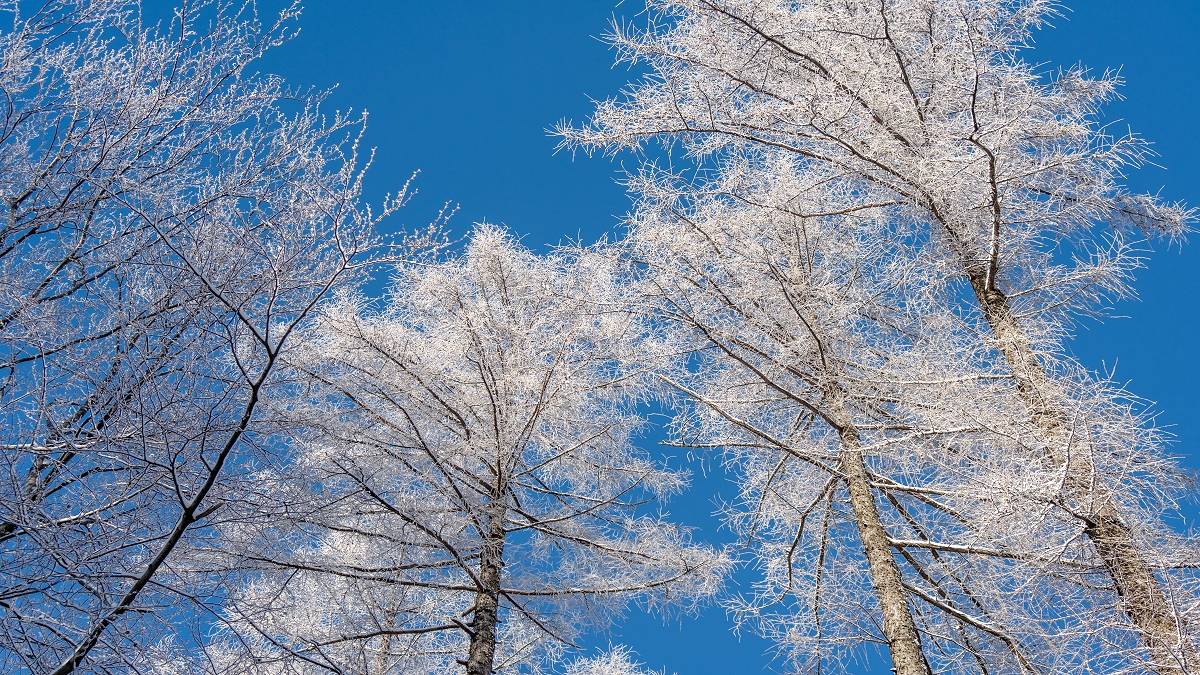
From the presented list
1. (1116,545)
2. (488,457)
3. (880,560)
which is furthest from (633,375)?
(1116,545)

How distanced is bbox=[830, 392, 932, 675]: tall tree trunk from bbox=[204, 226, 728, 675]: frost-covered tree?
5.89 feet

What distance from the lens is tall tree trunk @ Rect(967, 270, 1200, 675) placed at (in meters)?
4.20

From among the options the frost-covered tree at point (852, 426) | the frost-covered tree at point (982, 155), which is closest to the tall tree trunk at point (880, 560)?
the frost-covered tree at point (852, 426)

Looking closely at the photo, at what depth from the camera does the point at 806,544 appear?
6.98 metres

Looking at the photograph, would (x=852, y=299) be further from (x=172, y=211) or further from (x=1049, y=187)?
(x=172, y=211)

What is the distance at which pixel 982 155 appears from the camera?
18.6ft

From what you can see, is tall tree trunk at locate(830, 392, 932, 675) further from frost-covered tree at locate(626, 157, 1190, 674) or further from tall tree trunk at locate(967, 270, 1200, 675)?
tall tree trunk at locate(967, 270, 1200, 675)

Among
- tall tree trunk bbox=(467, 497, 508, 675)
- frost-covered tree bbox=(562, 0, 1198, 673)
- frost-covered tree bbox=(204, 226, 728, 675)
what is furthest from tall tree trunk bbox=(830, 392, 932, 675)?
tall tree trunk bbox=(467, 497, 508, 675)

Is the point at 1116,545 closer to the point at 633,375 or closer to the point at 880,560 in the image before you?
the point at 880,560

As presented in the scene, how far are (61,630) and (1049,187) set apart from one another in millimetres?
6334

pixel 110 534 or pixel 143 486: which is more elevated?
pixel 143 486

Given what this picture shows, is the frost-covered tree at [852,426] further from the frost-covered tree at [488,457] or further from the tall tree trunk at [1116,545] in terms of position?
the frost-covered tree at [488,457]

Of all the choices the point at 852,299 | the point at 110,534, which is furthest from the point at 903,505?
the point at 110,534

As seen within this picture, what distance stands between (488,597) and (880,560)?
2898mm
